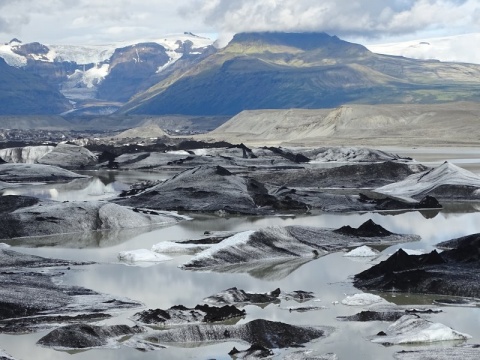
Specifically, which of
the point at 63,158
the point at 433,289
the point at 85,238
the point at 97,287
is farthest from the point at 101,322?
the point at 63,158

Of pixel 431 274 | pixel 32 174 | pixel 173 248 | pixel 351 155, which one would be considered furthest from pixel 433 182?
pixel 351 155

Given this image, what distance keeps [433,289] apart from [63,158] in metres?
50.3

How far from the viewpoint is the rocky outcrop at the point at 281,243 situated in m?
18.8

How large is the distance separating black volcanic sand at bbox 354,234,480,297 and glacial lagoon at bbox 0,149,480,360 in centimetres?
26

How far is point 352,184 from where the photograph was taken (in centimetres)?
4050

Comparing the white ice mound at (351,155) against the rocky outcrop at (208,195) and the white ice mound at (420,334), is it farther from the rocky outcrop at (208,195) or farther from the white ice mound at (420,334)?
the white ice mound at (420,334)

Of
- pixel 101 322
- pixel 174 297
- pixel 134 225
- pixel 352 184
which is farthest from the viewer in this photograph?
pixel 352 184

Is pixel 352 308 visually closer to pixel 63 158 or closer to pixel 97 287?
pixel 97 287

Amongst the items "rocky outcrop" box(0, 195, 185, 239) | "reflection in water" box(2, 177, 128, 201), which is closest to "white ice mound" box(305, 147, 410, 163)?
"reflection in water" box(2, 177, 128, 201)

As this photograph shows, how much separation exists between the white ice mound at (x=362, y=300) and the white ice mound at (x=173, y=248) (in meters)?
6.24

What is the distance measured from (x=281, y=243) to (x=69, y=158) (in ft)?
148

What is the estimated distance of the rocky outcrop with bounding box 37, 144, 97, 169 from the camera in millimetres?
62219

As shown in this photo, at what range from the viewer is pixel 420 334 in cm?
1245

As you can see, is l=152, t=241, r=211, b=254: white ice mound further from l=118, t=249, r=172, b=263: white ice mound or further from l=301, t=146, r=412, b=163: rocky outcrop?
l=301, t=146, r=412, b=163: rocky outcrop
